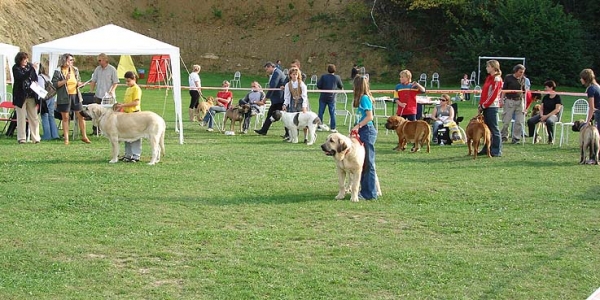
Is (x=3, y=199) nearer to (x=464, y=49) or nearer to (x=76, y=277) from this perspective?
(x=76, y=277)

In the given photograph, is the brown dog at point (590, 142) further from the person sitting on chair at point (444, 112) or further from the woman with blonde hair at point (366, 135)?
the woman with blonde hair at point (366, 135)

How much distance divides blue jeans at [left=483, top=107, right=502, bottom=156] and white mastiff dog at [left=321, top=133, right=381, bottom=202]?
5.41 metres

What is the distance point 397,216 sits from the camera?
878 centimetres

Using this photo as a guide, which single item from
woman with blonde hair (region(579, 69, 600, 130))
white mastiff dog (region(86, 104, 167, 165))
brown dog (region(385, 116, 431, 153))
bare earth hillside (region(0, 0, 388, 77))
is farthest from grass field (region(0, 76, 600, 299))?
bare earth hillside (region(0, 0, 388, 77))

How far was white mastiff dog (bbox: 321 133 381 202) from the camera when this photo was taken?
9.19 metres

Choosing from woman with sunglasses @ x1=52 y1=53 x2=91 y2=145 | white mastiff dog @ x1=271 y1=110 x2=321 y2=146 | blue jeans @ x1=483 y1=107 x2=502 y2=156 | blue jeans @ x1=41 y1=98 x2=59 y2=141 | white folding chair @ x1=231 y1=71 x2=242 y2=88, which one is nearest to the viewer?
blue jeans @ x1=483 y1=107 x2=502 y2=156

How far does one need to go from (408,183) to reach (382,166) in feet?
5.80

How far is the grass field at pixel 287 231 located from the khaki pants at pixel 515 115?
3.41 meters

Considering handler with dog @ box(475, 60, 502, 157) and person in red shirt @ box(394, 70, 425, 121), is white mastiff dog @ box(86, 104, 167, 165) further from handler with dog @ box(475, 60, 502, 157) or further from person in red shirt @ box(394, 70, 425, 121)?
handler with dog @ box(475, 60, 502, 157)

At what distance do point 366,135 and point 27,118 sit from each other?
857 centimetres

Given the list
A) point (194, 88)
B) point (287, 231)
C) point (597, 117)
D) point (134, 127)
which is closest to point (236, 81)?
point (194, 88)

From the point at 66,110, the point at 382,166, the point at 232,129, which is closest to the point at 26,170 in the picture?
the point at 66,110

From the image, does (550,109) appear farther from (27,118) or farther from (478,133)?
(27,118)

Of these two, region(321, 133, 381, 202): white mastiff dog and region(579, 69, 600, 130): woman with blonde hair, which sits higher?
region(579, 69, 600, 130): woman with blonde hair
